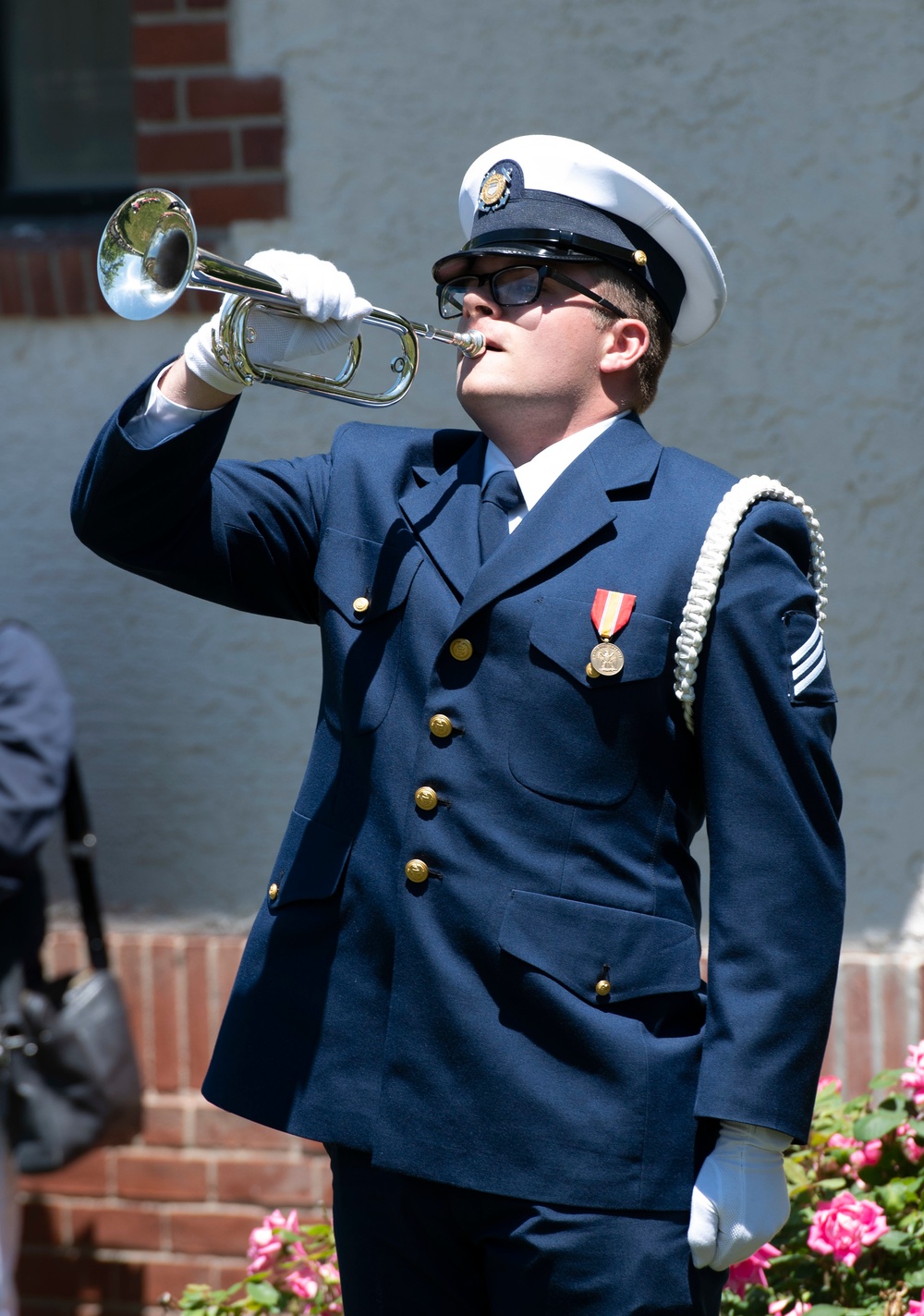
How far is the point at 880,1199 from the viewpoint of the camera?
8.04 ft

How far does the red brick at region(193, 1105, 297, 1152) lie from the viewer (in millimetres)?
3500

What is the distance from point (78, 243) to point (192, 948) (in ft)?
5.35

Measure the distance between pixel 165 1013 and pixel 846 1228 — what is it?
1.75 metres

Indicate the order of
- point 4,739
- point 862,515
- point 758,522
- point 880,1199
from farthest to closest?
1. point 862,515
2. point 4,739
3. point 880,1199
4. point 758,522

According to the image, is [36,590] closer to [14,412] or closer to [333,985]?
[14,412]

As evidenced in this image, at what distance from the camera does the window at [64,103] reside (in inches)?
147

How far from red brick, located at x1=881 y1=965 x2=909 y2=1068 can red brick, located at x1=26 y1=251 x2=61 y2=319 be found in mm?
2383

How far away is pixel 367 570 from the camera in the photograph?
2.08m

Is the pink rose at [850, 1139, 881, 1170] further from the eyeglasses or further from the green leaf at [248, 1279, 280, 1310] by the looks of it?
the eyeglasses

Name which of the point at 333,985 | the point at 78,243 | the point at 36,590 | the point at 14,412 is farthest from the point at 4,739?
the point at 333,985

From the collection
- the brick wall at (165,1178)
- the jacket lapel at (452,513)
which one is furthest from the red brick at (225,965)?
the jacket lapel at (452,513)

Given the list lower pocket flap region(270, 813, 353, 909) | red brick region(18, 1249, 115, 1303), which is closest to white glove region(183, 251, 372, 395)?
lower pocket flap region(270, 813, 353, 909)

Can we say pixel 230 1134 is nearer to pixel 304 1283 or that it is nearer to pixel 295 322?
pixel 304 1283

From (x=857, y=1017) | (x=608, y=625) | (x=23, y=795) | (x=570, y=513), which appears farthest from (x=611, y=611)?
(x=857, y=1017)
